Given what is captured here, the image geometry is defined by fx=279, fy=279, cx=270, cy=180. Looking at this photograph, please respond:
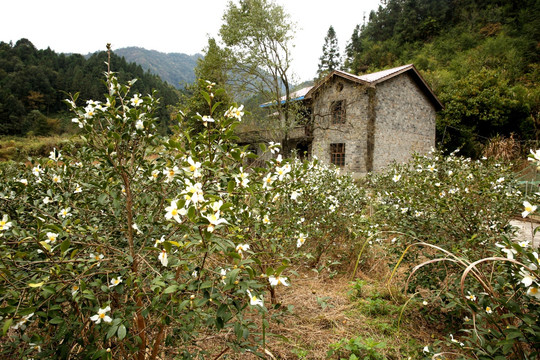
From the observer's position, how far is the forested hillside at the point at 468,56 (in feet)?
54.6

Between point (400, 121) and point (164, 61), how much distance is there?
129470 millimetres

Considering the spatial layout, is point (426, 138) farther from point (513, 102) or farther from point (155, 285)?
point (155, 285)

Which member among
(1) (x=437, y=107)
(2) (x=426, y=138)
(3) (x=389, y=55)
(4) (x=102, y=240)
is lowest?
(4) (x=102, y=240)

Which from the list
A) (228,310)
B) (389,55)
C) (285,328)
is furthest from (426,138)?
(389,55)

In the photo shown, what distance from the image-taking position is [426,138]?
603 inches

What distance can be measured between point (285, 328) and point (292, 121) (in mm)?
11710

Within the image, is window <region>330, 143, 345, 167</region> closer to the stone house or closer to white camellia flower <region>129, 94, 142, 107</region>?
the stone house

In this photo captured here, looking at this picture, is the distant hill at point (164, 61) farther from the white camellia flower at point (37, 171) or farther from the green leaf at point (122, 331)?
the green leaf at point (122, 331)

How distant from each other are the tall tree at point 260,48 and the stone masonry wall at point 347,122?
2.16m

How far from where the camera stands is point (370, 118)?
13.0 meters

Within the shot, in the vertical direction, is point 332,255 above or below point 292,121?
below

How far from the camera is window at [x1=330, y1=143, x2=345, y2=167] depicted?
14.1 metres

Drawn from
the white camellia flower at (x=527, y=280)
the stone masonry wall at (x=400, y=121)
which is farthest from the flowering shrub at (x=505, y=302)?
the stone masonry wall at (x=400, y=121)

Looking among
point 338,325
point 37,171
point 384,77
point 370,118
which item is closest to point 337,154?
point 370,118
